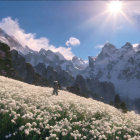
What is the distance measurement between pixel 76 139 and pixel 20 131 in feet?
7.41

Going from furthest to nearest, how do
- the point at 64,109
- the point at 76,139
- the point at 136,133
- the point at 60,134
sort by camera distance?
the point at 64,109
the point at 136,133
the point at 60,134
the point at 76,139

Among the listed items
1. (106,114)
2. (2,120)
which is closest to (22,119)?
(2,120)

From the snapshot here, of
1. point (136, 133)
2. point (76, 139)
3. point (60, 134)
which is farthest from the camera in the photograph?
point (136, 133)

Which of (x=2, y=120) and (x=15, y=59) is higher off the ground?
(x=15, y=59)

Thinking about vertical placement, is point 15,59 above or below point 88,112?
above

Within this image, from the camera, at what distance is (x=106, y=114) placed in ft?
40.2

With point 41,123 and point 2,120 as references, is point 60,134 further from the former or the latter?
point 2,120

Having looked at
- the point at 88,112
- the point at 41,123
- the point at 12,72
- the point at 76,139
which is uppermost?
the point at 12,72

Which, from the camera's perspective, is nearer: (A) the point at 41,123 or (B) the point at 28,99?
(A) the point at 41,123

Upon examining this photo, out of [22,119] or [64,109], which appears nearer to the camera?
[22,119]

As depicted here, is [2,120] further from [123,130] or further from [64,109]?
[123,130]

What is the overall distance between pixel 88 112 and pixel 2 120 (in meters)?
5.14

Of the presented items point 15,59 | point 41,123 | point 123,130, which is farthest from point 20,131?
point 15,59

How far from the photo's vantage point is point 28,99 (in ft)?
39.6
